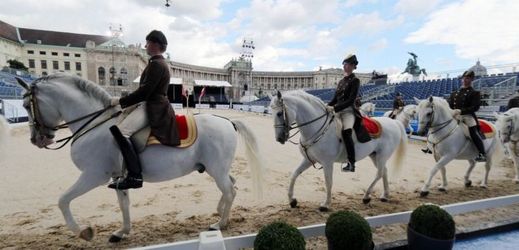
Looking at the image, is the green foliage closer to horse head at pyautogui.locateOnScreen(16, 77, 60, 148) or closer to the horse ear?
horse head at pyautogui.locateOnScreen(16, 77, 60, 148)

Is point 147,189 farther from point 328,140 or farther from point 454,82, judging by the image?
point 454,82

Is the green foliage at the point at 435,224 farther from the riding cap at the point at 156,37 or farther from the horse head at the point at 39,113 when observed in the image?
the horse head at the point at 39,113

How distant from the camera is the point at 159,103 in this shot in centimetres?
289

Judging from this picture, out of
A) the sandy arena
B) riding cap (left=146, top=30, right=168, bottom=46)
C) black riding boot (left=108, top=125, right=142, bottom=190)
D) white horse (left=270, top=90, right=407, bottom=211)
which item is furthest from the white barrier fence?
riding cap (left=146, top=30, right=168, bottom=46)

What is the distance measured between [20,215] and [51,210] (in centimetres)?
36

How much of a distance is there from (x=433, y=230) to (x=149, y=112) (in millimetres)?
3232

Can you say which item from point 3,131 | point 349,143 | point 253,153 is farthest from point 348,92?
point 3,131

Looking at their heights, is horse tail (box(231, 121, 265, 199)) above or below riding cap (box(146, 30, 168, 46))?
below

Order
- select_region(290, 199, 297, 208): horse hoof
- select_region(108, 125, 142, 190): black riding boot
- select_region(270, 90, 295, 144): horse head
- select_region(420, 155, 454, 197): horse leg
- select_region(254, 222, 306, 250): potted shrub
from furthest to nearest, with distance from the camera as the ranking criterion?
select_region(420, 155, 454, 197): horse leg, select_region(290, 199, 297, 208): horse hoof, select_region(270, 90, 295, 144): horse head, select_region(108, 125, 142, 190): black riding boot, select_region(254, 222, 306, 250): potted shrub

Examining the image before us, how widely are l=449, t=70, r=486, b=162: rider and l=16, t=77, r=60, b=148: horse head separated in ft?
21.2

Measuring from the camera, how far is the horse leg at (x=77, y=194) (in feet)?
8.54

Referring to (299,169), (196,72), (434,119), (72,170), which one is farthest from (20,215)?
(196,72)

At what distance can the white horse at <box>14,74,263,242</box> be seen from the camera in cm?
266

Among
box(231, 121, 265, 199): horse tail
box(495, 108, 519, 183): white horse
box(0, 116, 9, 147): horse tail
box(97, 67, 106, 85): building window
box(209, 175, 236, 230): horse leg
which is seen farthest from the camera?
box(97, 67, 106, 85): building window
